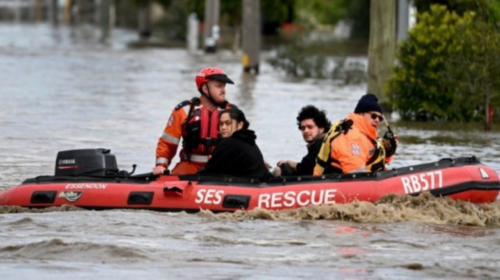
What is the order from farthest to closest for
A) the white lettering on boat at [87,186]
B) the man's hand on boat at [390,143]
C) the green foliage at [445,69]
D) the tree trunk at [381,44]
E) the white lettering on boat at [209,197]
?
1. the tree trunk at [381,44]
2. the green foliage at [445,69]
3. the man's hand on boat at [390,143]
4. the white lettering on boat at [87,186]
5. the white lettering on boat at [209,197]

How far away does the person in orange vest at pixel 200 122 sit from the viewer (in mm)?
13609

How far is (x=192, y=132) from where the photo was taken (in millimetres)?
13641

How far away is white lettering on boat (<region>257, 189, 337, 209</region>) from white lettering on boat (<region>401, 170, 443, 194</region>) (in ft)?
2.19

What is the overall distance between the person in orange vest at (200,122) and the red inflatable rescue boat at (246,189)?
1.98ft

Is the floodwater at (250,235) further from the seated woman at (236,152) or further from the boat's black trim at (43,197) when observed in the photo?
the seated woman at (236,152)

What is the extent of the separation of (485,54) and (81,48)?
102 feet

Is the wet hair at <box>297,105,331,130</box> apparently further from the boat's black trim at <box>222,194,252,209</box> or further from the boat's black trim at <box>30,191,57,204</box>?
the boat's black trim at <box>30,191,57,204</box>

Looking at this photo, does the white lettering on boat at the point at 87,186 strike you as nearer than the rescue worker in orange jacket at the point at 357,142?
No

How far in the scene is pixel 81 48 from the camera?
5184 cm

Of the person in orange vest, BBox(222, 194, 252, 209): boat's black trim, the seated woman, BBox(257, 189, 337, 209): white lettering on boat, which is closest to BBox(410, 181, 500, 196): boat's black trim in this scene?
BBox(257, 189, 337, 209): white lettering on boat

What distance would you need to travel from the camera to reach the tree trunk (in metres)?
24.7

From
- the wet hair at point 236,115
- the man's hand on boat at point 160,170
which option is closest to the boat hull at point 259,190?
the man's hand on boat at point 160,170

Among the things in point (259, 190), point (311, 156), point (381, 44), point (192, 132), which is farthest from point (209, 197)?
point (381, 44)

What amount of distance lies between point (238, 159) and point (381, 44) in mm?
12308
